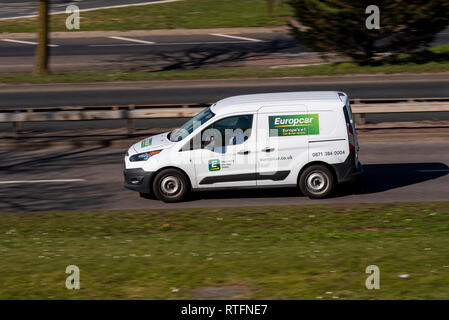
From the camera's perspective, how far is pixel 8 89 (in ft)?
82.9

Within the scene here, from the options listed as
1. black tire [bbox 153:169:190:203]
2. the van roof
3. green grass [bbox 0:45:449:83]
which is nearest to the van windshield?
the van roof

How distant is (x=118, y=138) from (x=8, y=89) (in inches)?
381

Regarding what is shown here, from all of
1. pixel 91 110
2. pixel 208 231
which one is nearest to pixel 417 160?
pixel 208 231

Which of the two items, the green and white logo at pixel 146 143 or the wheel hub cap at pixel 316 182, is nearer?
the wheel hub cap at pixel 316 182

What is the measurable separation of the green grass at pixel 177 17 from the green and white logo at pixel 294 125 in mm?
25788

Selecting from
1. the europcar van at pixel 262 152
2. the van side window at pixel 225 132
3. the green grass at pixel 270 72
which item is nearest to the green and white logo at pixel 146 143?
the europcar van at pixel 262 152

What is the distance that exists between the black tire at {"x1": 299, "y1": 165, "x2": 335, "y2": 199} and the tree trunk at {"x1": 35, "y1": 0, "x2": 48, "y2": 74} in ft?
57.1

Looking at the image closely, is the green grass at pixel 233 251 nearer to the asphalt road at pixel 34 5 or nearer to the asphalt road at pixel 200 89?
the asphalt road at pixel 200 89

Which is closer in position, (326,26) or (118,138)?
(118,138)

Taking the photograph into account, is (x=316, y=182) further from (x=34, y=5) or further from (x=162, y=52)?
(x=34, y=5)

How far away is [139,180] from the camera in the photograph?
12375 mm

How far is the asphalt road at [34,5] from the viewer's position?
4313 centimetres

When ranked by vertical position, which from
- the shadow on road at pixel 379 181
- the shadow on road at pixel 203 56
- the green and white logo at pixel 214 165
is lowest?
the shadow on road at pixel 379 181
